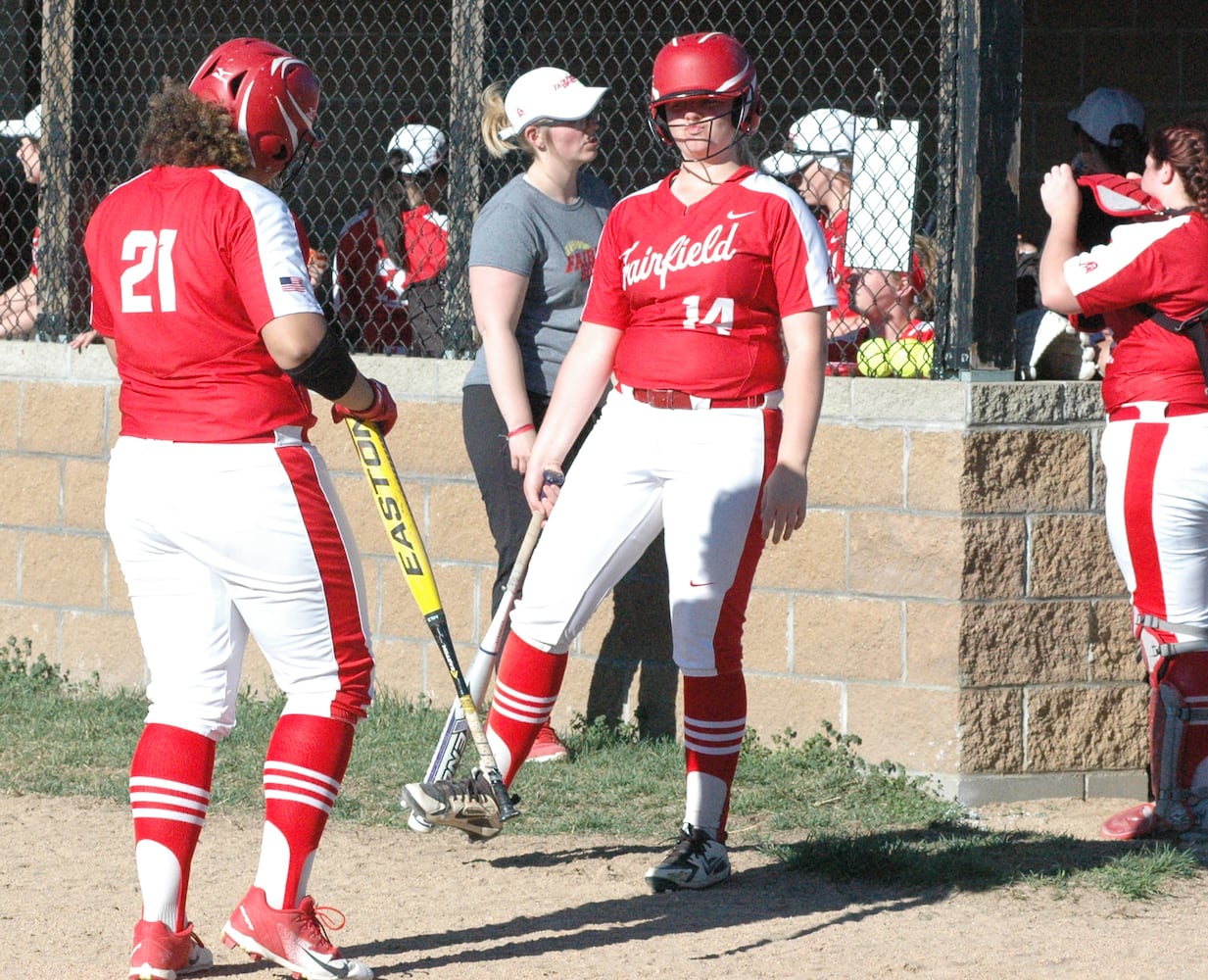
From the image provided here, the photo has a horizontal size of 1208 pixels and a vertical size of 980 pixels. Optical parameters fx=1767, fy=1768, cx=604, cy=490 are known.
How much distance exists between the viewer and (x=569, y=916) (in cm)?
436

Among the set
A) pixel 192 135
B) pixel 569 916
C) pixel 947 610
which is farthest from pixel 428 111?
pixel 569 916

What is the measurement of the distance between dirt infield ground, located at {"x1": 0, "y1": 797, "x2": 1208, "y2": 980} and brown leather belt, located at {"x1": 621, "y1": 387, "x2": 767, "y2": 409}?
125cm

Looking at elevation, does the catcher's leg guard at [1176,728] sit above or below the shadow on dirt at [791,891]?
above

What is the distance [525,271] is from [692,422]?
1232 millimetres

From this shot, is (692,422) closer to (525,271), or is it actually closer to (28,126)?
(525,271)

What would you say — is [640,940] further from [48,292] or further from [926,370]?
[48,292]

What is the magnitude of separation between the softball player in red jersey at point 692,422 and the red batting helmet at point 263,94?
38.9 inches

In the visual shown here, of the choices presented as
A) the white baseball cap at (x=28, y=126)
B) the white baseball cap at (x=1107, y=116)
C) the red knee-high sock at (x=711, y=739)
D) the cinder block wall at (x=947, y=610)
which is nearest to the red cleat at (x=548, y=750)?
the cinder block wall at (x=947, y=610)

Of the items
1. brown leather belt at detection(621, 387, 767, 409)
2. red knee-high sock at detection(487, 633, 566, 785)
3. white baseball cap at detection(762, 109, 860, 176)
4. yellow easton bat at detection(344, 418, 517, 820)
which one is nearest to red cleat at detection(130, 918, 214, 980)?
yellow easton bat at detection(344, 418, 517, 820)

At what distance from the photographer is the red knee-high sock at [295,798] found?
3668 millimetres

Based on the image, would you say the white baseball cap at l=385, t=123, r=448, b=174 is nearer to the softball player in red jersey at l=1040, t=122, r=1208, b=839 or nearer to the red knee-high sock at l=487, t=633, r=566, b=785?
the softball player in red jersey at l=1040, t=122, r=1208, b=839

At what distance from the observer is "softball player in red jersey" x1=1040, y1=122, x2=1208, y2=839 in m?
4.89

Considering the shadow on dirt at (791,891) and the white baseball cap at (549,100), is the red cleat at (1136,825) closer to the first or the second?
the shadow on dirt at (791,891)

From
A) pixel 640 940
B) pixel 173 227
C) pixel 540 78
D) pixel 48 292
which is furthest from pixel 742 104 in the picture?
pixel 48 292
